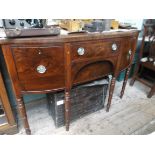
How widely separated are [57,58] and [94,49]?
0.26 m

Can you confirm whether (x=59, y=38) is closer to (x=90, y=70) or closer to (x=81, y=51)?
(x=81, y=51)

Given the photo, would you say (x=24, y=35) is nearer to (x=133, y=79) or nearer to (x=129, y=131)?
(x=129, y=131)

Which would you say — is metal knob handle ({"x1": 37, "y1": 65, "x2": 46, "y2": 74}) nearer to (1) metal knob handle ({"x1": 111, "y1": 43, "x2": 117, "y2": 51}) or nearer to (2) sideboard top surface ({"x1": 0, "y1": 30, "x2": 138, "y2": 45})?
(2) sideboard top surface ({"x1": 0, "y1": 30, "x2": 138, "y2": 45})

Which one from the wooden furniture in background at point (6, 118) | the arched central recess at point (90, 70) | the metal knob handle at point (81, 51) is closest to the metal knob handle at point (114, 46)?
the arched central recess at point (90, 70)

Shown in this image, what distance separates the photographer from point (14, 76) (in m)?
0.88

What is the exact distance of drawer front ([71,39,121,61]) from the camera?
928mm

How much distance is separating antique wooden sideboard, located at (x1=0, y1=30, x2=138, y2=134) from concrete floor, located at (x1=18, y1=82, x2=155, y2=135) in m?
0.31

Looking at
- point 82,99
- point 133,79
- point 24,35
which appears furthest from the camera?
point 133,79

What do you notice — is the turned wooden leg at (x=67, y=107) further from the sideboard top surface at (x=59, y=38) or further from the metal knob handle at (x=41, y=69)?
the sideboard top surface at (x=59, y=38)

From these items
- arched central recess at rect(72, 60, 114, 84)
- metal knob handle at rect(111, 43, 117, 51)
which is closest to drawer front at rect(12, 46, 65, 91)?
arched central recess at rect(72, 60, 114, 84)

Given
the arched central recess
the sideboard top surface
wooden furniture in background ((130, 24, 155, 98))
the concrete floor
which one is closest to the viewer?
the sideboard top surface
